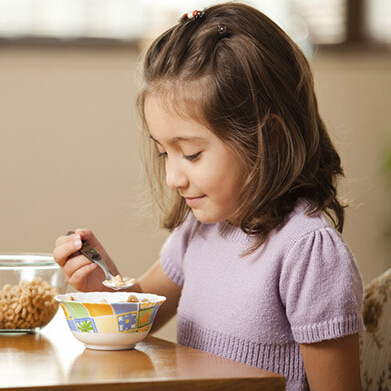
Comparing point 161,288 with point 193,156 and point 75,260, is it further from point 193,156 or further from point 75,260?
point 193,156

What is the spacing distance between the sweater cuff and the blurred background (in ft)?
5.85

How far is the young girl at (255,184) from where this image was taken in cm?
102

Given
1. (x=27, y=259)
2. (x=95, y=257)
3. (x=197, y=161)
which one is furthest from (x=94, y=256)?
(x=197, y=161)

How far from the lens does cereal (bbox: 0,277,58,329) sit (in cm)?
104

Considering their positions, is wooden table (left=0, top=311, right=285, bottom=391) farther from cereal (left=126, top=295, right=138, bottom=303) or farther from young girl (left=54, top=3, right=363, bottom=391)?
young girl (left=54, top=3, right=363, bottom=391)

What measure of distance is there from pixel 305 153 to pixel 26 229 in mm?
1908

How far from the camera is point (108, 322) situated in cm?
90

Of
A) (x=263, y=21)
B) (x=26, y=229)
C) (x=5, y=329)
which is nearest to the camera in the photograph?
(x=5, y=329)

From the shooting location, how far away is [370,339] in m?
1.23

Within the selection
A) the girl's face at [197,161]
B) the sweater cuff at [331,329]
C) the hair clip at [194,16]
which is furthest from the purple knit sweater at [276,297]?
the hair clip at [194,16]

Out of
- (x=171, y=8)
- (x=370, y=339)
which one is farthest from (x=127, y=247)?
(x=370, y=339)

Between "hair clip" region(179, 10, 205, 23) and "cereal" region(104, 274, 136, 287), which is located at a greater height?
"hair clip" region(179, 10, 205, 23)

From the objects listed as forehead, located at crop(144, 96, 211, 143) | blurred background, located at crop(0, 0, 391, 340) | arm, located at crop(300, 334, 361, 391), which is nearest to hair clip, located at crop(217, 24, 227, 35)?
forehead, located at crop(144, 96, 211, 143)

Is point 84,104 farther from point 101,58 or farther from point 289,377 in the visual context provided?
point 289,377
